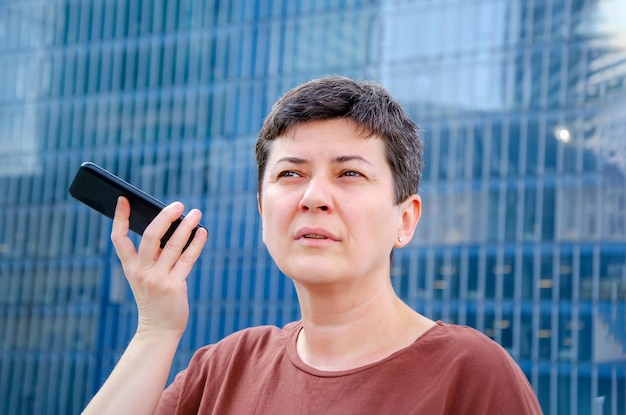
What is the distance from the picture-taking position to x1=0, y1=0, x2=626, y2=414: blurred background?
129 ft

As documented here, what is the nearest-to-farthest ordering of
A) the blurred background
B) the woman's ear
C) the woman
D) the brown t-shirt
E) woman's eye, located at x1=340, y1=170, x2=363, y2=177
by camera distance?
the brown t-shirt < the woman < woman's eye, located at x1=340, y1=170, x2=363, y2=177 < the woman's ear < the blurred background

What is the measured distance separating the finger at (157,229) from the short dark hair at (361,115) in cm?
38

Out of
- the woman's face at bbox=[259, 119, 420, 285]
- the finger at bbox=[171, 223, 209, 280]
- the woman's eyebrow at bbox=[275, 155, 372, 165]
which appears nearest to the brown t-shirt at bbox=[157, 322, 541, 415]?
the woman's face at bbox=[259, 119, 420, 285]

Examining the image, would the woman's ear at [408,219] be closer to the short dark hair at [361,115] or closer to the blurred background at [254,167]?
the short dark hair at [361,115]

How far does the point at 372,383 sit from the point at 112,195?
0.95 meters

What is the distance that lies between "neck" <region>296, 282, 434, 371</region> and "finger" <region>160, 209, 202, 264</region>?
0.38 metres

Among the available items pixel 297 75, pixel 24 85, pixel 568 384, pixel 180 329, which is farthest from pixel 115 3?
pixel 180 329

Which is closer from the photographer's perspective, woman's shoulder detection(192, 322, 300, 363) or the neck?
the neck

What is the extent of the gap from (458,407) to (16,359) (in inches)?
2134

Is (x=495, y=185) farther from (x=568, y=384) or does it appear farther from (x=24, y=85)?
(x=24, y=85)

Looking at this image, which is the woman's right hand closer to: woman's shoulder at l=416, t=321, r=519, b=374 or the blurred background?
→ woman's shoulder at l=416, t=321, r=519, b=374

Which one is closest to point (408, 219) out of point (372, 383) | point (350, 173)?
point (350, 173)

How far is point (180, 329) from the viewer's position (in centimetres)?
301

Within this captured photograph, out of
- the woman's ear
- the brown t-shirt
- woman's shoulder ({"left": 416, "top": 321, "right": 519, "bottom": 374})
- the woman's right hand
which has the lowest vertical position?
the brown t-shirt
